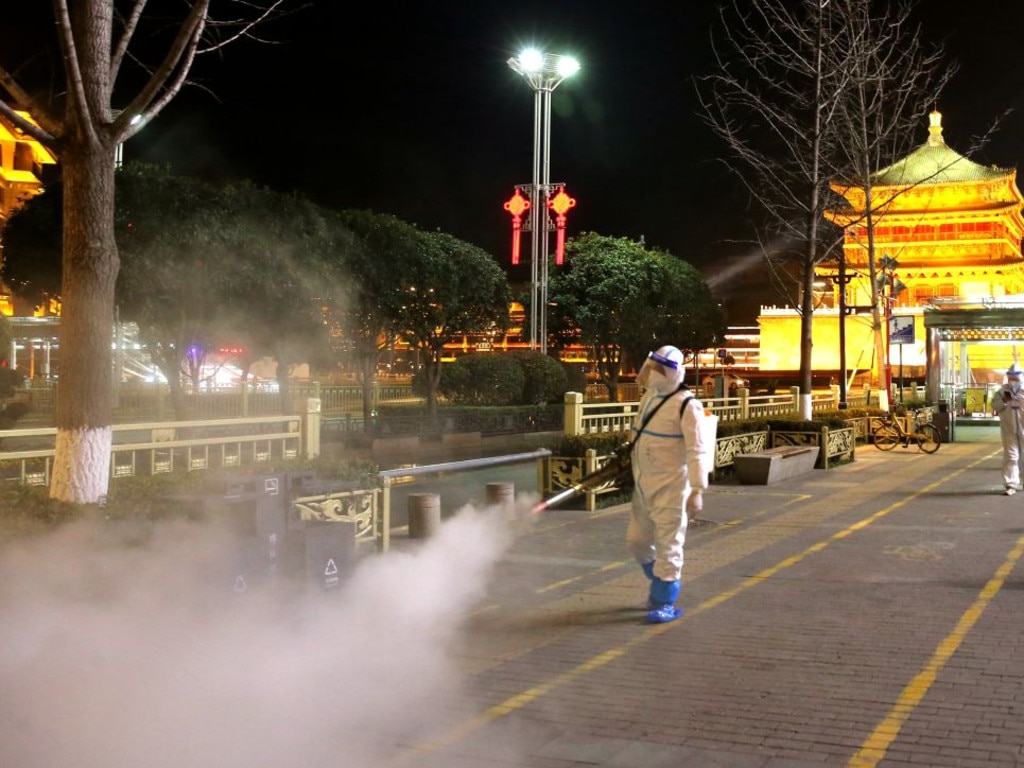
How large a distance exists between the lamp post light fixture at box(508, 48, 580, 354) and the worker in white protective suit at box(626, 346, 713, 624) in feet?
102

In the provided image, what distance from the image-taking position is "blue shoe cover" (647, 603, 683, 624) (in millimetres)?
7176

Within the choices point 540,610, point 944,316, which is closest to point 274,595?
point 540,610

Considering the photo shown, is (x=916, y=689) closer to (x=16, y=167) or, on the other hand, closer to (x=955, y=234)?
(x=16, y=167)

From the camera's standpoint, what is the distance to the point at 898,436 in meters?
24.3

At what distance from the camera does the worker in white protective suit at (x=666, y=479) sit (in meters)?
7.16

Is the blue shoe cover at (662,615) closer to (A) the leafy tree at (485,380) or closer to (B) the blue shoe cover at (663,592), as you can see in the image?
(B) the blue shoe cover at (663,592)

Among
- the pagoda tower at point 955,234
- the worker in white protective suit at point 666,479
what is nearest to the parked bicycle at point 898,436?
the worker in white protective suit at point 666,479

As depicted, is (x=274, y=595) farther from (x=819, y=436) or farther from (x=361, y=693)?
(x=819, y=436)

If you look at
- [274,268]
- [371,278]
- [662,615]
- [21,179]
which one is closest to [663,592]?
[662,615]

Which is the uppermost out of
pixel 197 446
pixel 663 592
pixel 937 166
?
pixel 937 166

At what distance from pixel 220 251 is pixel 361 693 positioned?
22.0 m

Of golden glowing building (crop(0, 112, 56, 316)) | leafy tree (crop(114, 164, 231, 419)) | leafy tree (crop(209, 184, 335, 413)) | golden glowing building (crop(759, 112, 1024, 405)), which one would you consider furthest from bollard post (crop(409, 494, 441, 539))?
golden glowing building (crop(759, 112, 1024, 405))

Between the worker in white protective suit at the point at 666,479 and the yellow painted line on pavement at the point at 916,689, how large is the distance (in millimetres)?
1749

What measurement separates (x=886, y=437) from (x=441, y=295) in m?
17.3
